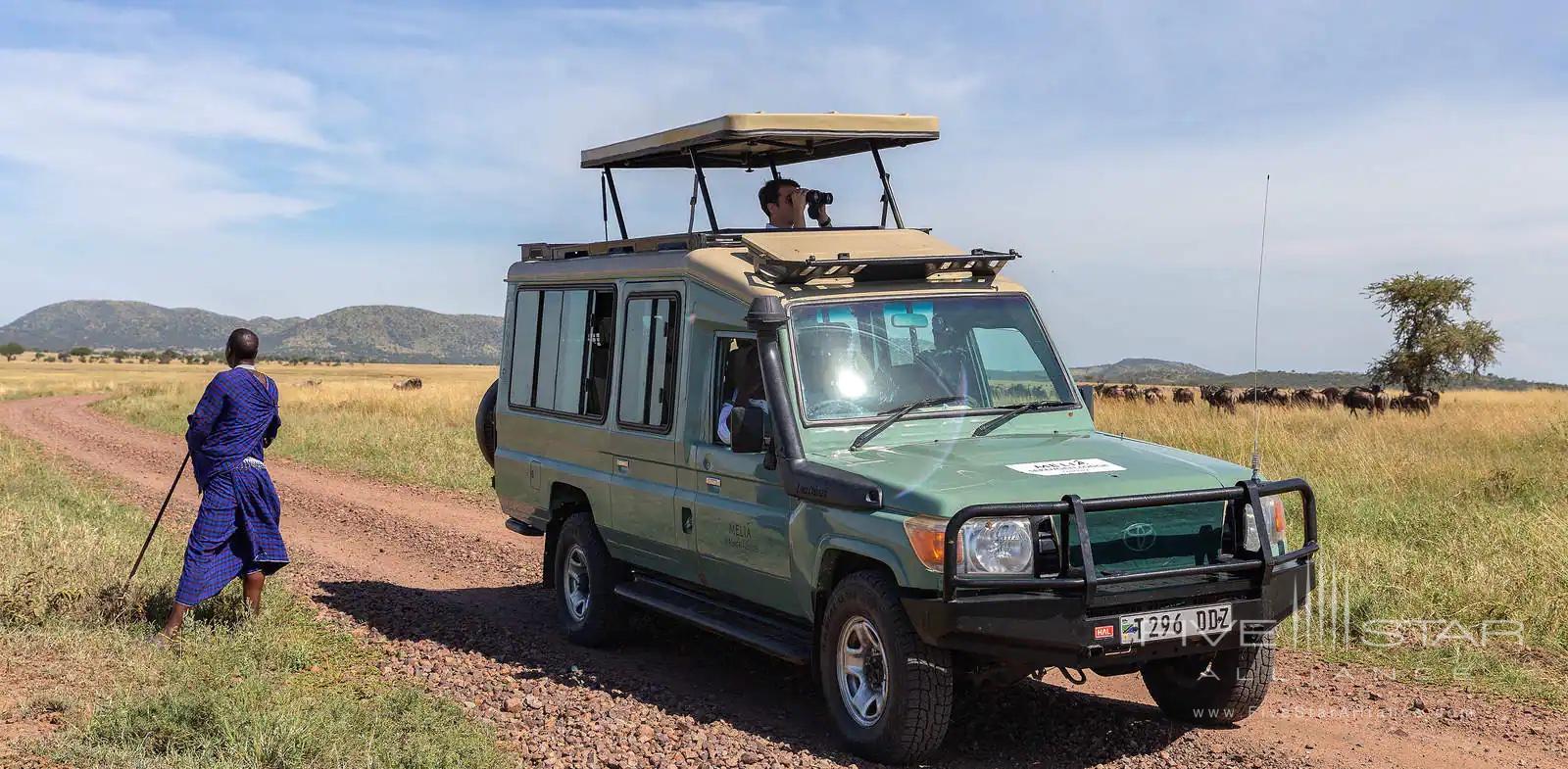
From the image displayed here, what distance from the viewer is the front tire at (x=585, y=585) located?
8133 mm

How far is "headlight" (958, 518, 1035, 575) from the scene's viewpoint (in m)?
5.30

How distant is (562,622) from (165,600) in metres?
2.56

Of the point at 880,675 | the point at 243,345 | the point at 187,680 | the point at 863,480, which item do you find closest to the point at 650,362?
the point at 863,480

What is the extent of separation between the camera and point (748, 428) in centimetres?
610

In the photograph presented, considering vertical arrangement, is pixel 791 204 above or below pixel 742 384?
above

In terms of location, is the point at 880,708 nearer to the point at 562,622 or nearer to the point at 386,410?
the point at 562,622

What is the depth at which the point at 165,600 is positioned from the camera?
8.64 metres

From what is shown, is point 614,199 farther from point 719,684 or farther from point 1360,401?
point 1360,401

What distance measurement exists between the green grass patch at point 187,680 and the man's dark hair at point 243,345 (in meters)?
1.55

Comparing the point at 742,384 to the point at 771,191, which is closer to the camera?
the point at 742,384

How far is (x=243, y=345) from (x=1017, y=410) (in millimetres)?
4474

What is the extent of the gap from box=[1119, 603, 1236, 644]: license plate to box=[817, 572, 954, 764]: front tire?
756mm

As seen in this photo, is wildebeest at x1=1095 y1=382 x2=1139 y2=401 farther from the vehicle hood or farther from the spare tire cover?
the vehicle hood

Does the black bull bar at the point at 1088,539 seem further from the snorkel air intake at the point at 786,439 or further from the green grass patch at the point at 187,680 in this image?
the green grass patch at the point at 187,680
